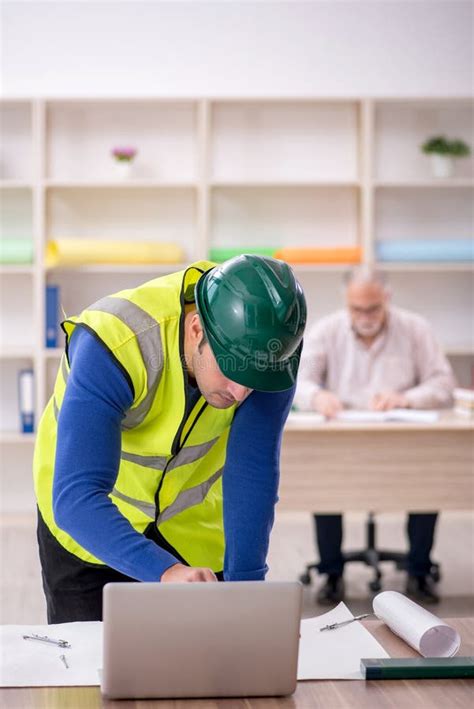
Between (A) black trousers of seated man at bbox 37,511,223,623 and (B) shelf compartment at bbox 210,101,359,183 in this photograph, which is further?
(B) shelf compartment at bbox 210,101,359,183

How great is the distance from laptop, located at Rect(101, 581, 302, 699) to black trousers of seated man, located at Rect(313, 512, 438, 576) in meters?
2.96

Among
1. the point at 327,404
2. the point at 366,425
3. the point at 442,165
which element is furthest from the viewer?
the point at 442,165

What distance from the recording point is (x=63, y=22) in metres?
5.73

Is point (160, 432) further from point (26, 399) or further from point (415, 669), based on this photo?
point (26, 399)

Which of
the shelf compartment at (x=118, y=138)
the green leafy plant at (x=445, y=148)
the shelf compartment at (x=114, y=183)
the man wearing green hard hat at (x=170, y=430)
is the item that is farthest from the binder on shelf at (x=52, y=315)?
the man wearing green hard hat at (x=170, y=430)

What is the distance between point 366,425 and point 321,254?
1.80 m

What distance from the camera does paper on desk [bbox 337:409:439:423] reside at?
4.02 meters

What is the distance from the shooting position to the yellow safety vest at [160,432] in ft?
5.41

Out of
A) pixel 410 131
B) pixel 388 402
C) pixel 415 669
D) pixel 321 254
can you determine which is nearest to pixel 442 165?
pixel 410 131

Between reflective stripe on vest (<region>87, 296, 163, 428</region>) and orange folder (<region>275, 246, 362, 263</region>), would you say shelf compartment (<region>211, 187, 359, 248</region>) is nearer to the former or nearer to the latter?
orange folder (<region>275, 246, 362, 263</region>)

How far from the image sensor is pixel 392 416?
4.03 meters

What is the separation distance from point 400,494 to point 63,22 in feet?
11.1

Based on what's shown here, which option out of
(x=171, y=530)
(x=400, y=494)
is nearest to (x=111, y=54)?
(x=400, y=494)

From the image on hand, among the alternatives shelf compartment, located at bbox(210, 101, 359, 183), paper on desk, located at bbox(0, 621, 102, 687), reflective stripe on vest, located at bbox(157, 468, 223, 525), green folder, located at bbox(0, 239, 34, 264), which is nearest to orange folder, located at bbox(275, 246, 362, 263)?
shelf compartment, located at bbox(210, 101, 359, 183)
